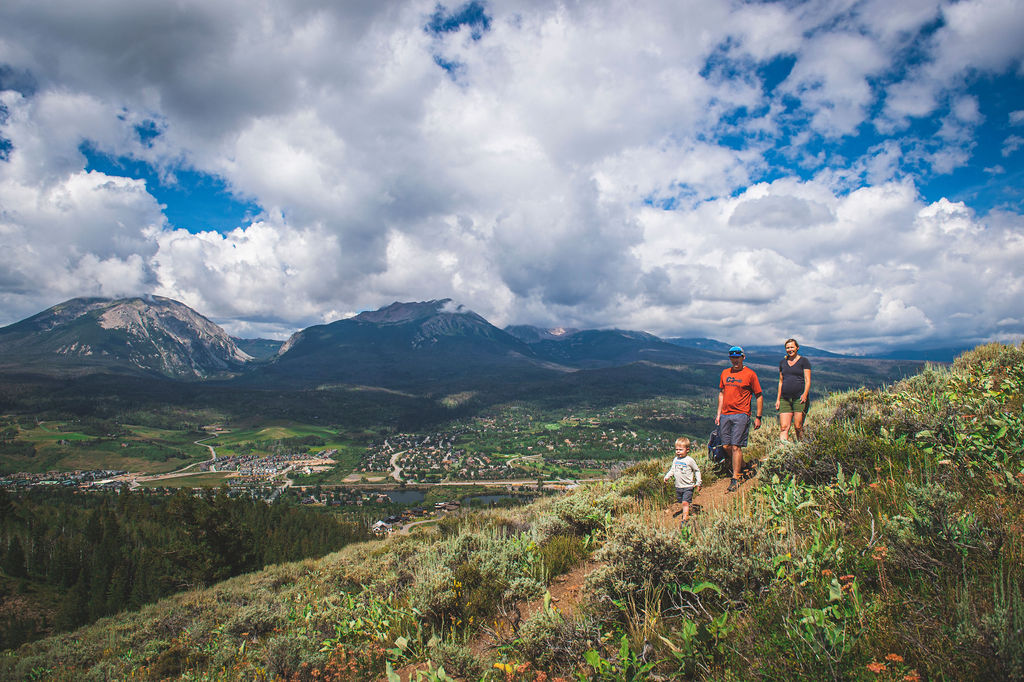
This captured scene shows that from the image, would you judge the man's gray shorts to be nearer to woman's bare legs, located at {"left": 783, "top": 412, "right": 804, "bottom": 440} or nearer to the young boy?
woman's bare legs, located at {"left": 783, "top": 412, "right": 804, "bottom": 440}

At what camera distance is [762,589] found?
3305 mm

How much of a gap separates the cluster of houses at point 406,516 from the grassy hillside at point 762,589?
6114 cm

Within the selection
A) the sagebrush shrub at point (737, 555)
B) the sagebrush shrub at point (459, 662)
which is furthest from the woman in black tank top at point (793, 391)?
the sagebrush shrub at point (459, 662)

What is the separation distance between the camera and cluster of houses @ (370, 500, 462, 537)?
217 feet

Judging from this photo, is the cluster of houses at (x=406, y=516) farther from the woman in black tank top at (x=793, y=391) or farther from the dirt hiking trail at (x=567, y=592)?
the woman in black tank top at (x=793, y=391)

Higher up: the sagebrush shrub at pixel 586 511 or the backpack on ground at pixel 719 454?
the backpack on ground at pixel 719 454

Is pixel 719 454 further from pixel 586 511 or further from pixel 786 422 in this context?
pixel 586 511

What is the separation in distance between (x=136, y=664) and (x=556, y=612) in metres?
9.77

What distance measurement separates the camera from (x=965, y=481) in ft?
12.7

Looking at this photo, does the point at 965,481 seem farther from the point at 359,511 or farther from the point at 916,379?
the point at 359,511

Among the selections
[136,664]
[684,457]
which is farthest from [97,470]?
[684,457]

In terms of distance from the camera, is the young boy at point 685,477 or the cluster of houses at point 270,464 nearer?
the young boy at point 685,477

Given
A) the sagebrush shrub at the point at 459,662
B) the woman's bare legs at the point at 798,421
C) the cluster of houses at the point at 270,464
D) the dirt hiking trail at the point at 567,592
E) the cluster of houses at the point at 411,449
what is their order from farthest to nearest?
the cluster of houses at the point at 411,449
the cluster of houses at the point at 270,464
the woman's bare legs at the point at 798,421
the dirt hiking trail at the point at 567,592
the sagebrush shrub at the point at 459,662

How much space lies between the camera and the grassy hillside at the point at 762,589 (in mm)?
2416
